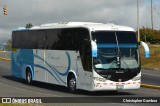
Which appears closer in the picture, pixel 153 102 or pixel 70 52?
pixel 153 102

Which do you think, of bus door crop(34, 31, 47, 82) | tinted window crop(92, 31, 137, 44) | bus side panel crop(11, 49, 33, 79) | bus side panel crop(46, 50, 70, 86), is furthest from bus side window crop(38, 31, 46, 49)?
tinted window crop(92, 31, 137, 44)

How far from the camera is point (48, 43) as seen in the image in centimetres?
2555

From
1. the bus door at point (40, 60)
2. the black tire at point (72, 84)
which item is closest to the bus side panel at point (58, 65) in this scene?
the black tire at point (72, 84)

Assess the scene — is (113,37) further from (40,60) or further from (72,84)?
(40,60)

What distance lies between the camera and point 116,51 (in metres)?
21.1

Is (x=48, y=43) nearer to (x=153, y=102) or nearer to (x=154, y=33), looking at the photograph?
(x=153, y=102)

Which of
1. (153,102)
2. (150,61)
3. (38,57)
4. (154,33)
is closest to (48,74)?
(38,57)

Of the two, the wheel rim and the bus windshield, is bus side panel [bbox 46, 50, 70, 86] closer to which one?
the wheel rim

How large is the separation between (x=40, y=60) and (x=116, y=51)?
22.2 feet

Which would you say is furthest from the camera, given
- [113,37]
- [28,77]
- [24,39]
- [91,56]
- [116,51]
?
[24,39]

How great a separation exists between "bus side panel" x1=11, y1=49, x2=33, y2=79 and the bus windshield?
7637 millimetres

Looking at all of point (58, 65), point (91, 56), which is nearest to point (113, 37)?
point (91, 56)

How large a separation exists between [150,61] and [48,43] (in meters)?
23.0

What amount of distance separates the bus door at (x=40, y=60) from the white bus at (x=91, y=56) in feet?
0.49
